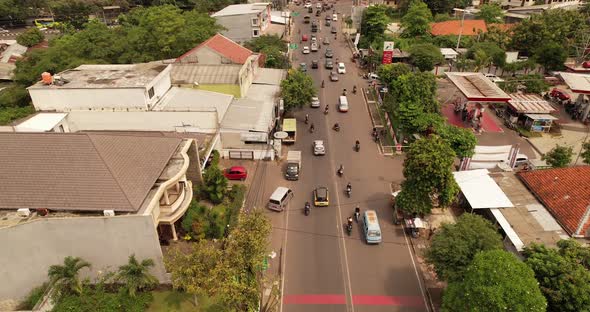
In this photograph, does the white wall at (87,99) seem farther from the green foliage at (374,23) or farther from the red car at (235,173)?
the green foliage at (374,23)

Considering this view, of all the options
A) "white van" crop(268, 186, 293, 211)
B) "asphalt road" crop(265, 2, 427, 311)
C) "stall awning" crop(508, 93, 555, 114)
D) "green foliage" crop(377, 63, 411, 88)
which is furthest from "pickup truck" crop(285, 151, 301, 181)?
"stall awning" crop(508, 93, 555, 114)

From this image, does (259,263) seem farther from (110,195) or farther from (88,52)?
(88,52)

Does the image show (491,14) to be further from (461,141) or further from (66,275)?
(66,275)

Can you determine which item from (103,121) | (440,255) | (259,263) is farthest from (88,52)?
(440,255)

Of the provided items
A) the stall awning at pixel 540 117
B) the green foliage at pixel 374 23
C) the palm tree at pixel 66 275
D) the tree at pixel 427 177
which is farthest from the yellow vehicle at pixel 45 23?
the stall awning at pixel 540 117

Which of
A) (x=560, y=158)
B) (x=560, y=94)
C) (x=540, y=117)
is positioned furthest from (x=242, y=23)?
(x=560, y=158)
